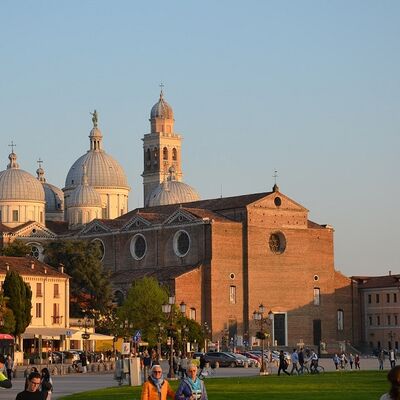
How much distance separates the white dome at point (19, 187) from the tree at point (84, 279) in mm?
17313

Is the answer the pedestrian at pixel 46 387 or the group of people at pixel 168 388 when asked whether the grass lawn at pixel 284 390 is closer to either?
the pedestrian at pixel 46 387

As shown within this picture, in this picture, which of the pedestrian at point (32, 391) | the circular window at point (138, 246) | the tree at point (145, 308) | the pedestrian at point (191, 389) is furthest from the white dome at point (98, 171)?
the pedestrian at point (32, 391)

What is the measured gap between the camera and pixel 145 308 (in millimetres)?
96688

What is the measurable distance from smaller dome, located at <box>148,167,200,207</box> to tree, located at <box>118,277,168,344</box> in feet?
122

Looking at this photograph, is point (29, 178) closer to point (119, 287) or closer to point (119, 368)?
point (119, 287)

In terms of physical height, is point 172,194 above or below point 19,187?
above

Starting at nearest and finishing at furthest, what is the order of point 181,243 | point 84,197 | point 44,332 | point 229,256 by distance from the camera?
point 44,332 → point 229,256 → point 181,243 → point 84,197

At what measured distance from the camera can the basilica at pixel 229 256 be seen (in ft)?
358

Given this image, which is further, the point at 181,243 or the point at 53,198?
the point at 53,198

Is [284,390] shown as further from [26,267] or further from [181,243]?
[181,243]

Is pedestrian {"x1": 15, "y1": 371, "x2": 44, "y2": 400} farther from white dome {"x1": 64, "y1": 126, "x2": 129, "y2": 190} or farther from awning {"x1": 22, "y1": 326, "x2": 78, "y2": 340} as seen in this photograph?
white dome {"x1": 64, "y1": 126, "x2": 129, "y2": 190}

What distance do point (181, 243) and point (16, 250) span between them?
546 inches

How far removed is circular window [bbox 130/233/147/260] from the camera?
384ft

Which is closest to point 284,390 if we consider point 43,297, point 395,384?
point 395,384
